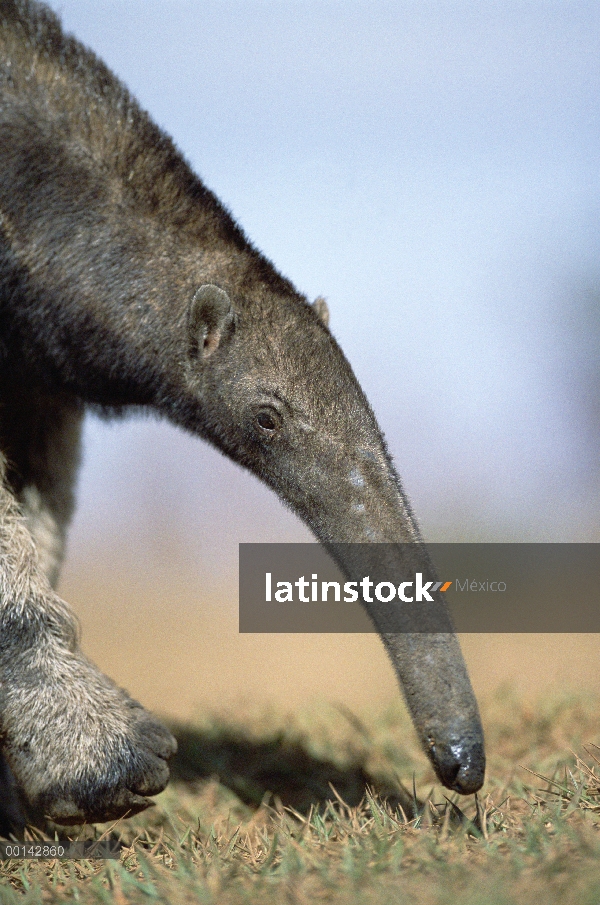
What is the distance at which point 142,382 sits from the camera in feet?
12.5

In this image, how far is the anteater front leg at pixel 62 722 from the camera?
3.29m

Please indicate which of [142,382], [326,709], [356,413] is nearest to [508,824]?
[356,413]

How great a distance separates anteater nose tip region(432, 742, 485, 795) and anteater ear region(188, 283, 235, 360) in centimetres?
176

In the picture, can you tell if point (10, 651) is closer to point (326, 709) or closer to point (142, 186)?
point (142, 186)

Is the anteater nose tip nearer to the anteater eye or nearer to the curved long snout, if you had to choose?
the curved long snout

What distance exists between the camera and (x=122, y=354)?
12.2 feet

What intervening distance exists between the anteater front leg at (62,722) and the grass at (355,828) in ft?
0.72

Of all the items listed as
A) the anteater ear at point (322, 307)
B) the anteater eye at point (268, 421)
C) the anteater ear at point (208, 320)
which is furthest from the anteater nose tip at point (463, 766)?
the anteater ear at point (322, 307)

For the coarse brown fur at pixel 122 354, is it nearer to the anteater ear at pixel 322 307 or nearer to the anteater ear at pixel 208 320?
the anteater ear at pixel 208 320

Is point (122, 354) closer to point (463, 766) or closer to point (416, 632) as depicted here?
point (416, 632)

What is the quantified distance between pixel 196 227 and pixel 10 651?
6.07ft

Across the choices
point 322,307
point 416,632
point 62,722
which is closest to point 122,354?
point 322,307

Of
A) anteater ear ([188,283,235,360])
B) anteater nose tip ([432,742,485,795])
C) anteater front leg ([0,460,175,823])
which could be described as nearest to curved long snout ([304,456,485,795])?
anteater nose tip ([432,742,485,795])

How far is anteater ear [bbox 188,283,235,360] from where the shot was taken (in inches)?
142
